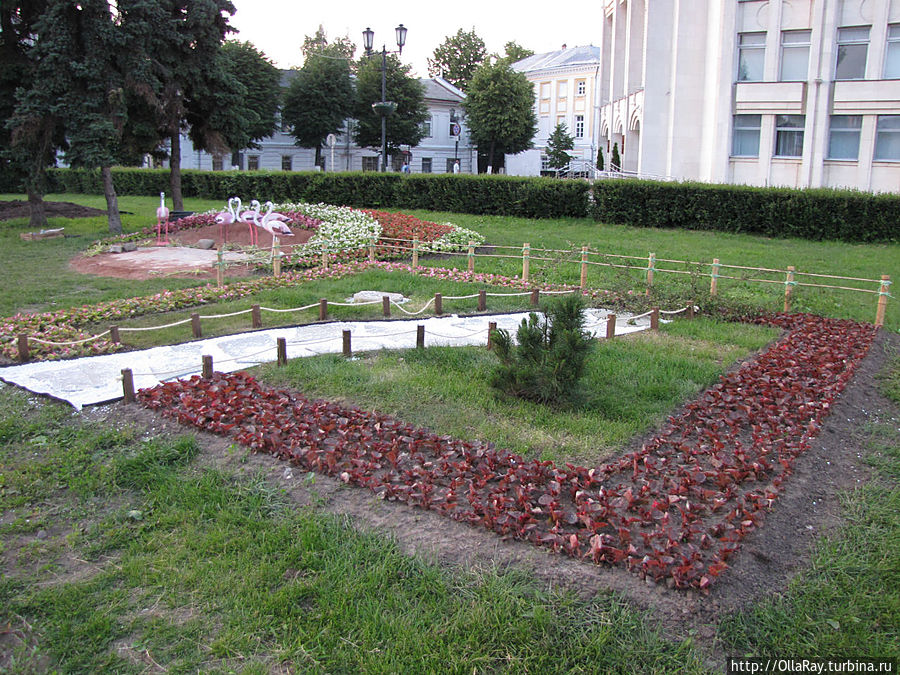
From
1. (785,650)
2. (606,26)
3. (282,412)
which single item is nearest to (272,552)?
(282,412)

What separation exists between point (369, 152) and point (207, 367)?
2054 inches

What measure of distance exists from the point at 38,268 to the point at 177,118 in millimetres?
8487

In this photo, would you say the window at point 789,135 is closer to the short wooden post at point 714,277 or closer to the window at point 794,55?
the window at point 794,55

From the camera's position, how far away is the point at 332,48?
191ft

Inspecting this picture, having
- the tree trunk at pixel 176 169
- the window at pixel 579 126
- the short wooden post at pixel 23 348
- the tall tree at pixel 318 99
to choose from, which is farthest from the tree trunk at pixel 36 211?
the window at pixel 579 126

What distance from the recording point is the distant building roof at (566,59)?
64250mm

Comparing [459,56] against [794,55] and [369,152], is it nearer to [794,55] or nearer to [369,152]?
[369,152]

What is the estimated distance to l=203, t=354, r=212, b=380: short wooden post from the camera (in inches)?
286

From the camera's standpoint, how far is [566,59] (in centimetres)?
6562

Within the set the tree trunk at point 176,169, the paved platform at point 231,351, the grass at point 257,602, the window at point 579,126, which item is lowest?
the grass at point 257,602

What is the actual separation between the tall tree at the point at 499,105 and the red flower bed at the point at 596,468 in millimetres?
44031

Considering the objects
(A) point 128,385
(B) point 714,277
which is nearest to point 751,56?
(B) point 714,277

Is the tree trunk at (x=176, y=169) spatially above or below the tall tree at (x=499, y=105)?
below

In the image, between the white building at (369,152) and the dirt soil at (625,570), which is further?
the white building at (369,152)
